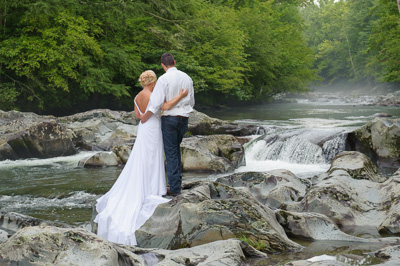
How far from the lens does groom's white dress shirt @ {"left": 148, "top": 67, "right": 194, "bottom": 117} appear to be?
19.9 feet

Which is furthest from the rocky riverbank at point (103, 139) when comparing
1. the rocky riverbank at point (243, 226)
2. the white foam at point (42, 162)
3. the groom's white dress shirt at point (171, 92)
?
the groom's white dress shirt at point (171, 92)

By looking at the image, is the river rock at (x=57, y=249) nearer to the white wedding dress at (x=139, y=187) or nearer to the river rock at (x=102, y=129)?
the white wedding dress at (x=139, y=187)

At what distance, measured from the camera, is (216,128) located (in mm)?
18672

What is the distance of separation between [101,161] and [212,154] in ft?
10.4

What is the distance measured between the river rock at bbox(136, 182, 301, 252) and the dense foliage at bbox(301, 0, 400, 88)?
24436 millimetres

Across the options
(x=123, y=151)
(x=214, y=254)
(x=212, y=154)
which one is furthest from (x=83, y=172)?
(x=214, y=254)

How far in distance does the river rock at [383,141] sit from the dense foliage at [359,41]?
1513cm

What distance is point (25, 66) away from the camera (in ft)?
71.4

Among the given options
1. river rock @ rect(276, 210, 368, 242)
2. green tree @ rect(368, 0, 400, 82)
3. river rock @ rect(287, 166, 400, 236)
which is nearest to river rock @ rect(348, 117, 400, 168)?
river rock @ rect(287, 166, 400, 236)

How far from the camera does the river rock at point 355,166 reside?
9.84m

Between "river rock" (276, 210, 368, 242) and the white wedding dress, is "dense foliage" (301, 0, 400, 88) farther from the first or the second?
the white wedding dress

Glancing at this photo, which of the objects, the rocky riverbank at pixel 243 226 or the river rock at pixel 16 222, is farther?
the river rock at pixel 16 222

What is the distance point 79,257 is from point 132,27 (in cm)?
2393

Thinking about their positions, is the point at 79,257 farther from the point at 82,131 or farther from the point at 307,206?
the point at 82,131
